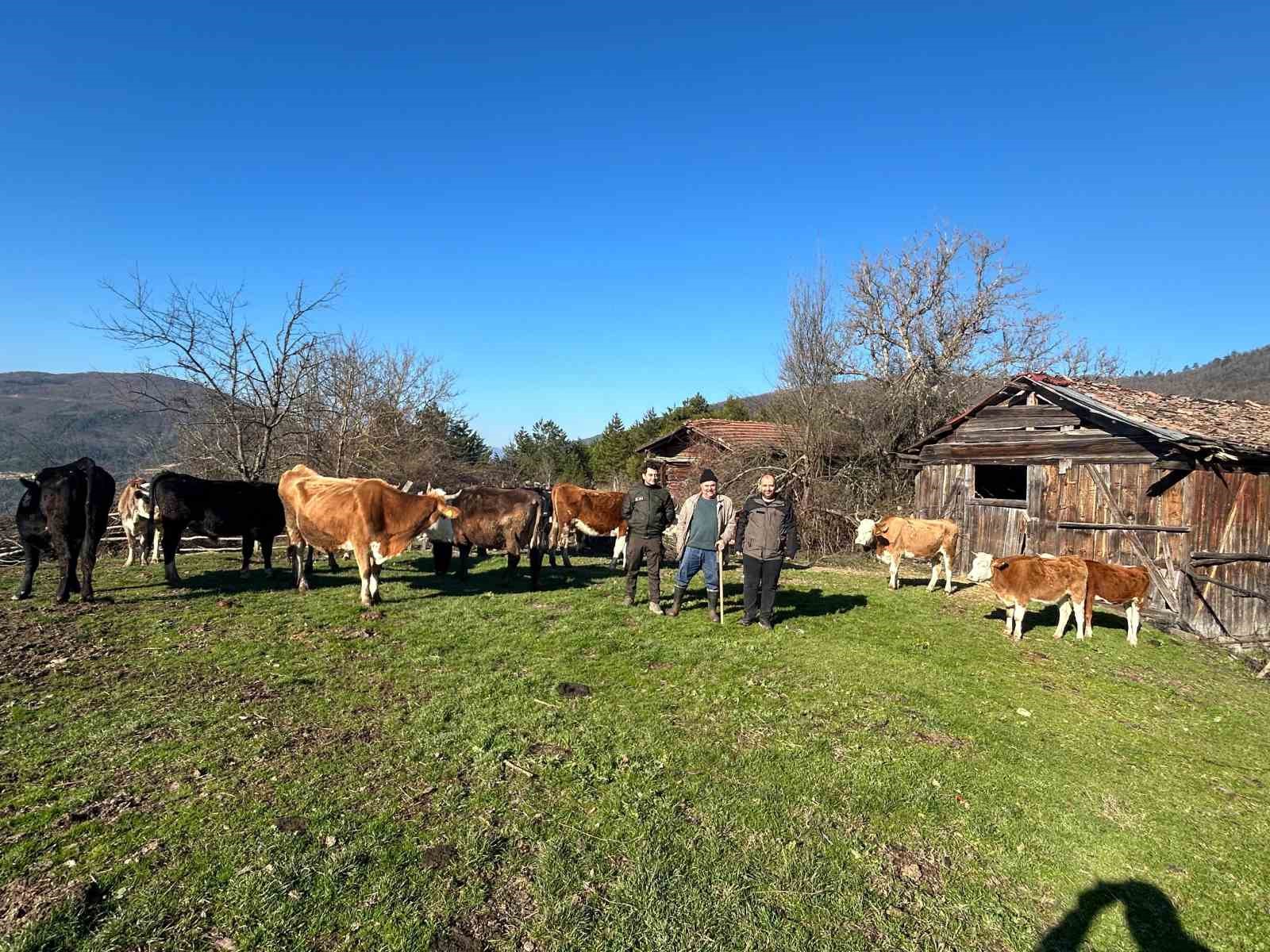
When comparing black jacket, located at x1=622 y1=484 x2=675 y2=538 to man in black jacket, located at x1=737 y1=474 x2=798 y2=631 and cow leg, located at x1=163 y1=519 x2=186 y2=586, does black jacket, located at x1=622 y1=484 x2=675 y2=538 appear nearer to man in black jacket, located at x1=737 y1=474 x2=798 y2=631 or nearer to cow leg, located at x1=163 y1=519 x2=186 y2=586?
man in black jacket, located at x1=737 y1=474 x2=798 y2=631

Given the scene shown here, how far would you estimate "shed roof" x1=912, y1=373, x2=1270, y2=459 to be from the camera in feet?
39.1

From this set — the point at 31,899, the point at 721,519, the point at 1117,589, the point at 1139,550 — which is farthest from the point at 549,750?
the point at 1139,550

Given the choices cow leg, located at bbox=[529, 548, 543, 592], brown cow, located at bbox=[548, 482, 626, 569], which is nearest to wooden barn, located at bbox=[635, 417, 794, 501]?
brown cow, located at bbox=[548, 482, 626, 569]

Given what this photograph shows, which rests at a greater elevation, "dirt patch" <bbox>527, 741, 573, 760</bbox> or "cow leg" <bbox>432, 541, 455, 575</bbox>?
"cow leg" <bbox>432, 541, 455, 575</bbox>

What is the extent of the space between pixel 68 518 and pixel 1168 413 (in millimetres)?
20650

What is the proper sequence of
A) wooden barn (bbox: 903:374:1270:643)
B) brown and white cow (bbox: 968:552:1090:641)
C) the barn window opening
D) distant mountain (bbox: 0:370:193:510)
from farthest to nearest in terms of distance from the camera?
1. the barn window opening
2. distant mountain (bbox: 0:370:193:510)
3. wooden barn (bbox: 903:374:1270:643)
4. brown and white cow (bbox: 968:552:1090:641)

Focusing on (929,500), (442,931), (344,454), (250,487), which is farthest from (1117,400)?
(344,454)

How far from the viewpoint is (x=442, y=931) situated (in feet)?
10.5

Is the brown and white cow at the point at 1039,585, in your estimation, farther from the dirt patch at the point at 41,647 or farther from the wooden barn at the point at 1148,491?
the dirt patch at the point at 41,647

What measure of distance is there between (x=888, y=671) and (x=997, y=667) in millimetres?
1885

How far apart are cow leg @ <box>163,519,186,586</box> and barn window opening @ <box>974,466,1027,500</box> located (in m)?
21.3

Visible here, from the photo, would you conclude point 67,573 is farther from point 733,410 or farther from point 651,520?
point 733,410

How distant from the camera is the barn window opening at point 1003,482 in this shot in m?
20.5

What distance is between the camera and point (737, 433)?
26953mm
